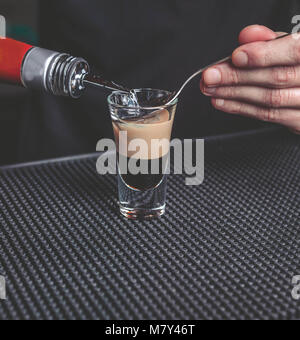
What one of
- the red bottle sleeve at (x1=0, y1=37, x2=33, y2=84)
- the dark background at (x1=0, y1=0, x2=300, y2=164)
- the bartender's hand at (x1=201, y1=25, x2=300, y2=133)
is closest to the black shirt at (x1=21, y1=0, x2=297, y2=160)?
the dark background at (x1=0, y1=0, x2=300, y2=164)

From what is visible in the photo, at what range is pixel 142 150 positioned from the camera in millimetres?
722

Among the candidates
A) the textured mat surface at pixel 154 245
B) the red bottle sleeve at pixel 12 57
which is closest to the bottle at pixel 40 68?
the red bottle sleeve at pixel 12 57

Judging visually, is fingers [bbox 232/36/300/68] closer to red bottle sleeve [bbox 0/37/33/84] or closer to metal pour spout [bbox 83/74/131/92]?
metal pour spout [bbox 83/74/131/92]

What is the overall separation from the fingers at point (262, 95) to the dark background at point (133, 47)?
1.07 ft

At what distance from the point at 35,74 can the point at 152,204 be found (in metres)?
0.28

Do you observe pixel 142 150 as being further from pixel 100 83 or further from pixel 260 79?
pixel 260 79

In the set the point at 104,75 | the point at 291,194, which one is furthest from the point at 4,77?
the point at 291,194

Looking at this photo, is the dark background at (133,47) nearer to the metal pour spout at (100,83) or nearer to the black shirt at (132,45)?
the black shirt at (132,45)

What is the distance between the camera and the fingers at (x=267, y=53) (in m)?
0.78

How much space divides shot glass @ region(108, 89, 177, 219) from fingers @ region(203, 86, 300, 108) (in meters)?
0.15

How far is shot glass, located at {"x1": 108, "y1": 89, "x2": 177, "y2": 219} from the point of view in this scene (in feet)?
2.31

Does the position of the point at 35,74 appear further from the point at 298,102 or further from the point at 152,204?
the point at 298,102
